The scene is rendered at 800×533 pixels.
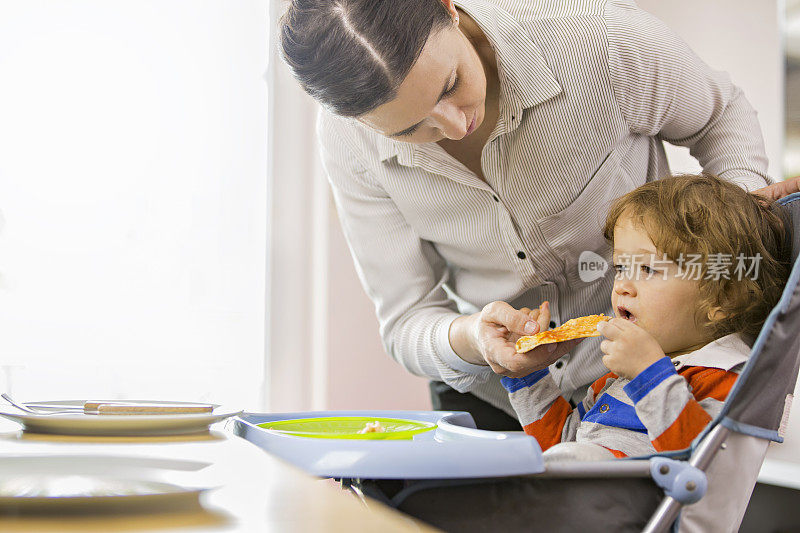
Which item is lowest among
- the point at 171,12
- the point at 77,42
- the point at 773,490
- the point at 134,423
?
the point at 773,490

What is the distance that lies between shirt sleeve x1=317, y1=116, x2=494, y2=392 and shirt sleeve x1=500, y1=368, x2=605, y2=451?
194 millimetres

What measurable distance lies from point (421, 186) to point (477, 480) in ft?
2.34

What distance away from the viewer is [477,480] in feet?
2.25

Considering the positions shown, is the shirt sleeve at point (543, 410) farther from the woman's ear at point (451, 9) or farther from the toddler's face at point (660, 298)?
the woman's ear at point (451, 9)

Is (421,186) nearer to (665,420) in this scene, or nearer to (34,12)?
(665,420)

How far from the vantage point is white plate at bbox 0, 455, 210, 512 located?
36 centimetres

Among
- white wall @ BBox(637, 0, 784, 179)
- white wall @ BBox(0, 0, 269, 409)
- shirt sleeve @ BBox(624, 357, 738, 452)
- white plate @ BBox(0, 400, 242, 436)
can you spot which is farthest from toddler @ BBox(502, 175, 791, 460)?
white wall @ BBox(0, 0, 269, 409)

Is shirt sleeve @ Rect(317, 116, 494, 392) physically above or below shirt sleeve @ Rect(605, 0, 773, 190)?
below

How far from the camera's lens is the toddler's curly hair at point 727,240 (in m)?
1.00

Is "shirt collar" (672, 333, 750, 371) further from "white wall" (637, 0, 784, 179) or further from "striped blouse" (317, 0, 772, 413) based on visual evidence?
"white wall" (637, 0, 784, 179)

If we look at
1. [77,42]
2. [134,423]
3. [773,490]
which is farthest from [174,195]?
[773,490]

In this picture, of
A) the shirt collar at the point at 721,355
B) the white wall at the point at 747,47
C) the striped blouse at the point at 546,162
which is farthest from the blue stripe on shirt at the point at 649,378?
the white wall at the point at 747,47

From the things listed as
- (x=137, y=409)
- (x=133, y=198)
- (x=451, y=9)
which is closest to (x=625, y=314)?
(x=451, y=9)

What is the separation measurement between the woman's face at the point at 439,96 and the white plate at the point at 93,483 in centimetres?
65
